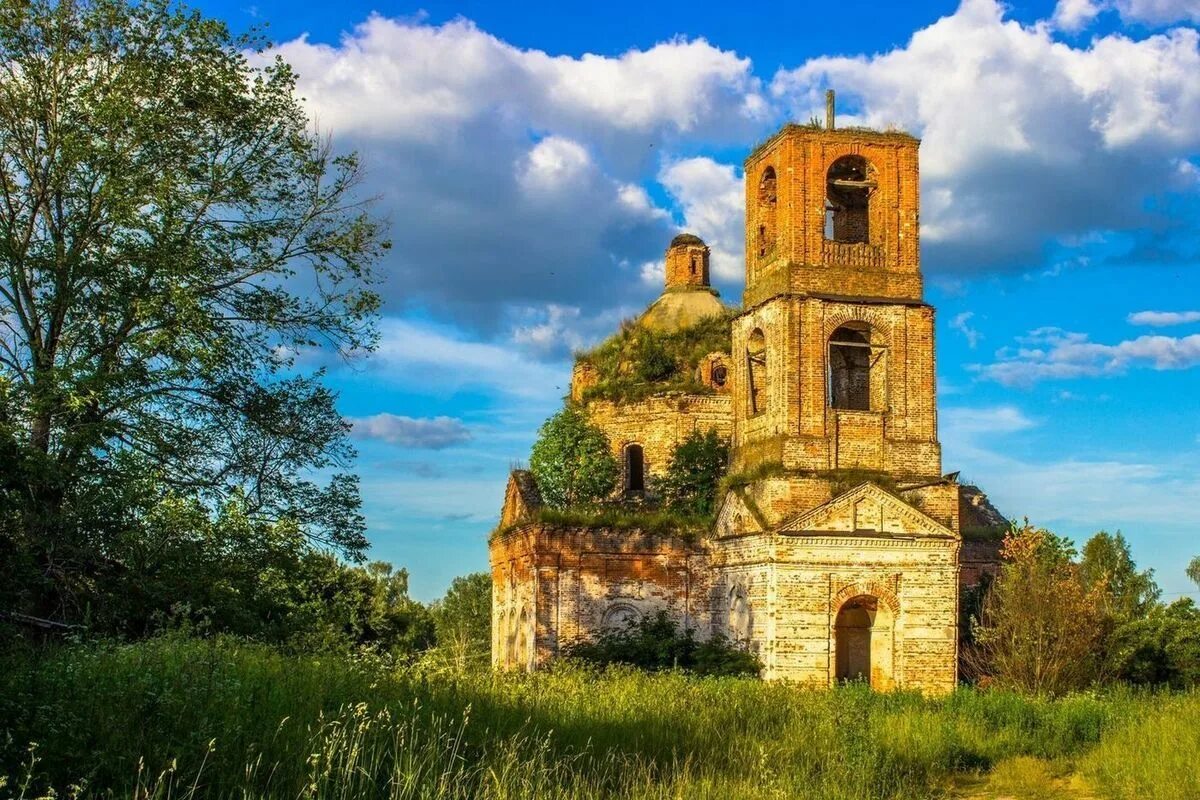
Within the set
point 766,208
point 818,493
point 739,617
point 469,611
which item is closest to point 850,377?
point 766,208

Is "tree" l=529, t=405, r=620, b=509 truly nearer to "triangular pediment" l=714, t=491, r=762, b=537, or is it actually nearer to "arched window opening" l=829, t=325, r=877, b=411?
"triangular pediment" l=714, t=491, r=762, b=537

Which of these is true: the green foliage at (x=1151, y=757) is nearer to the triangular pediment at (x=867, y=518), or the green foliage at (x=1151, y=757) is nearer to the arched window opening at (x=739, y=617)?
the triangular pediment at (x=867, y=518)

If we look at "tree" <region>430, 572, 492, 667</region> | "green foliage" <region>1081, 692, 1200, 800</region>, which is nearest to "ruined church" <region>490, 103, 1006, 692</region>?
"green foliage" <region>1081, 692, 1200, 800</region>

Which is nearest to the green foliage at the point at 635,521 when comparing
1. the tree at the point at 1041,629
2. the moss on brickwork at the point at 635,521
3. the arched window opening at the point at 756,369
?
the moss on brickwork at the point at 635,521

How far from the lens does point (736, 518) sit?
25969 millimetres

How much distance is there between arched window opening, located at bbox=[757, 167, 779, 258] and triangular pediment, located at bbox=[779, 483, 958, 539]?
615 cm

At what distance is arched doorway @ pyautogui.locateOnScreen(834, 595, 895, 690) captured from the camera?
956 inches

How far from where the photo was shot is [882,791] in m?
13.0

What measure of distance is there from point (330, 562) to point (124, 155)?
219 inches

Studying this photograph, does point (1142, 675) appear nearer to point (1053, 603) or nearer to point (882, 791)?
point (1053, 603)

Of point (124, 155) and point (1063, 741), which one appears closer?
point (124, 155)

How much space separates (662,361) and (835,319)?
6.81m

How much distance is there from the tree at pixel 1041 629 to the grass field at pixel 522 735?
314cm

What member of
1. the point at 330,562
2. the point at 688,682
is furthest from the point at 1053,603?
the point at 330,562
